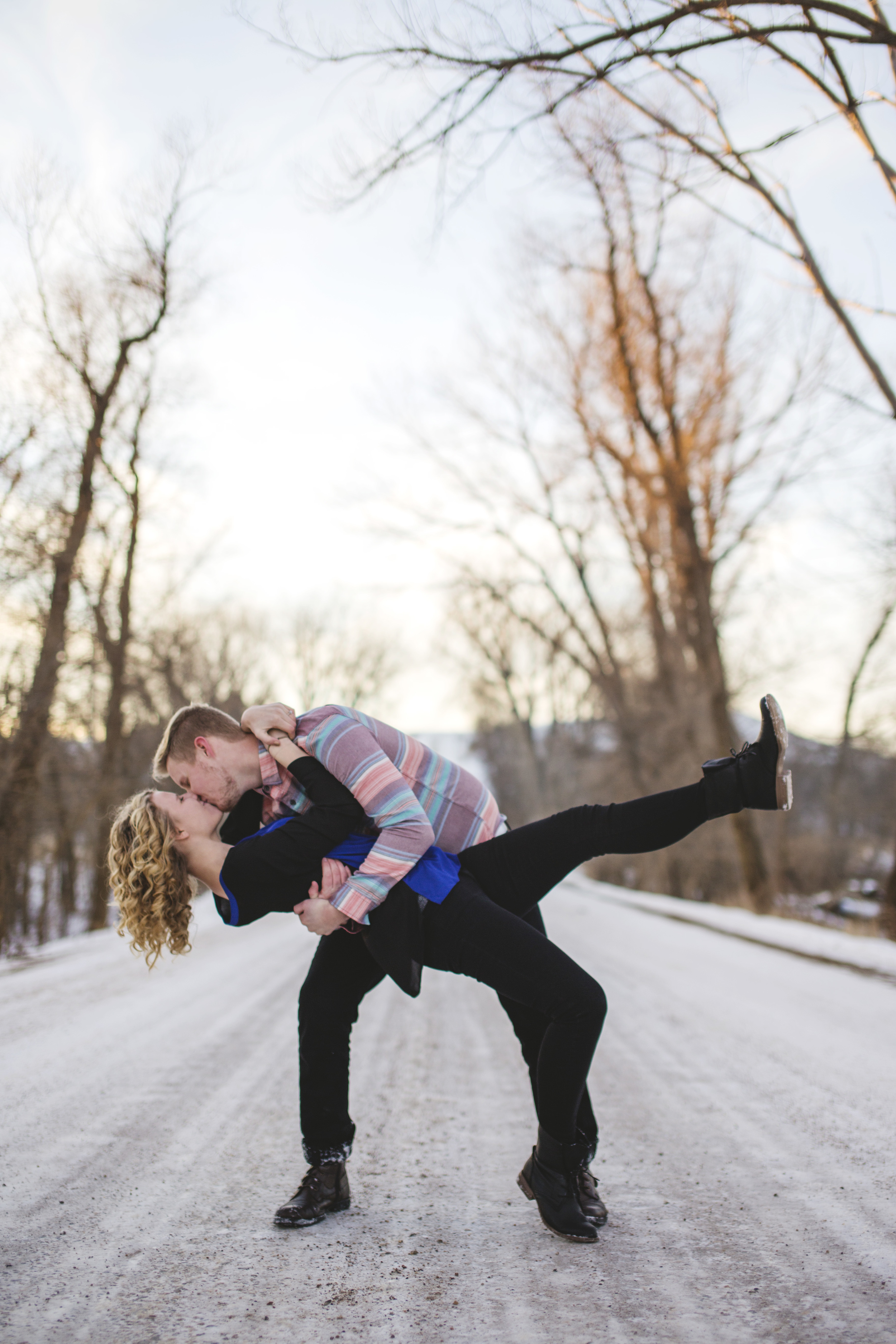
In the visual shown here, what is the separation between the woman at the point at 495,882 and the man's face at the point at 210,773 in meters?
0.06

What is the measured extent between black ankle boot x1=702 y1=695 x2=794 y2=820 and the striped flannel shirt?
0.64 meters

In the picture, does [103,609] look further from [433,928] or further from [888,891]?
[433,928]

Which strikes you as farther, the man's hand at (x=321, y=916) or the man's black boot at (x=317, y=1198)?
the man's black boot at (x=317, y=1198)

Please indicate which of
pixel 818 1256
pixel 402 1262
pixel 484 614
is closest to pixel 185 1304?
pixel 402 1262

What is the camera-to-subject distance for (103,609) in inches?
609

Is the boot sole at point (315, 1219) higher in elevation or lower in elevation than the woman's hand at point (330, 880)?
lower

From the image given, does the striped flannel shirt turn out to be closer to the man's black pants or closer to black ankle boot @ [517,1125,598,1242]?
the man's black pants

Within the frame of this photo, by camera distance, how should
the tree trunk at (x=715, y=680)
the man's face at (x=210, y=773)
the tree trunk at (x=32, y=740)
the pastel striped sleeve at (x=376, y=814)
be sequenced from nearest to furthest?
1. the pastel striped sleeve at (x=376, y=814)
2. the man's face at (x=210, y=773)
3. the tree trunk at (x=32, y=740)
4. the tree trunk at (x=715, y=680)

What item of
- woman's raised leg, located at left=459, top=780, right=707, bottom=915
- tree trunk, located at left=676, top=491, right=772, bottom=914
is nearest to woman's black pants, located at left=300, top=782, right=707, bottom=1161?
woman's raised leg, located at left=459, top=780, right=707, bottom=915

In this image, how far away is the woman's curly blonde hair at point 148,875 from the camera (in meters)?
2.64

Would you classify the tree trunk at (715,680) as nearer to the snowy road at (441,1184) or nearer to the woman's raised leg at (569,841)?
the snowy road at (441,1184)

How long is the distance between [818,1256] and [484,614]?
76.0 feet

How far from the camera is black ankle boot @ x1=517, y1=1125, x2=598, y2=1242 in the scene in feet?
7.88

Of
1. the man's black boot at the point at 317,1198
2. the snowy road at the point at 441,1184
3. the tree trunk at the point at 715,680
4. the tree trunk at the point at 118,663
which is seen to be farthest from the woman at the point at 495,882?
the tree trunk at the point at 118,663
